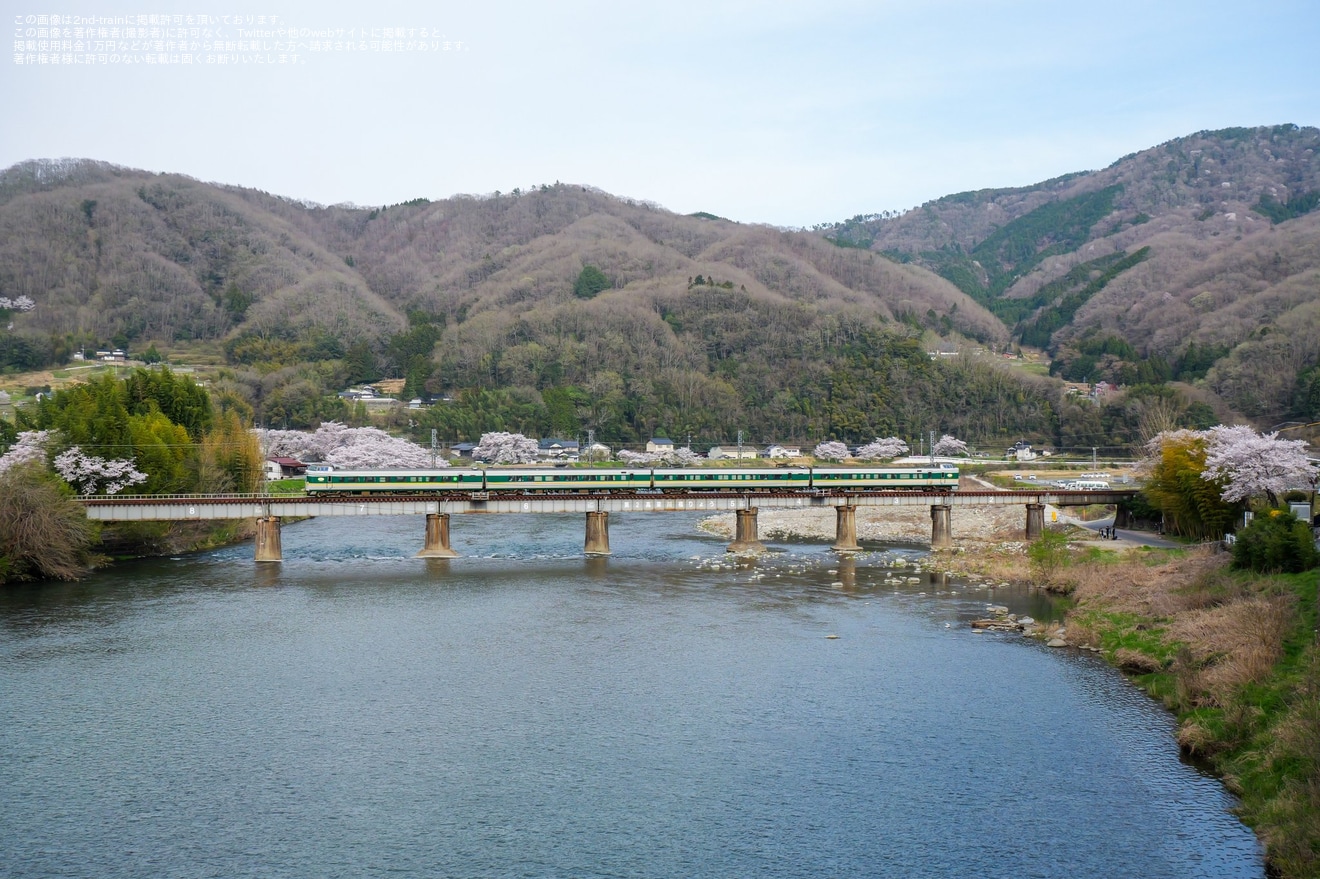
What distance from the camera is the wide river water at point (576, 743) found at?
2119 cm

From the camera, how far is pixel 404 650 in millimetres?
36219

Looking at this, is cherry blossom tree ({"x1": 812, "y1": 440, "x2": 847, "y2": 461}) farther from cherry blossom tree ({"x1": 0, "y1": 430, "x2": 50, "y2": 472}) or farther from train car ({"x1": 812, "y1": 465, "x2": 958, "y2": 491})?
cherry blossom tree ({"x1": 0, "y1": 430, "x2": 50, "y2": 472})

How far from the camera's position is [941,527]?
61.3 meters

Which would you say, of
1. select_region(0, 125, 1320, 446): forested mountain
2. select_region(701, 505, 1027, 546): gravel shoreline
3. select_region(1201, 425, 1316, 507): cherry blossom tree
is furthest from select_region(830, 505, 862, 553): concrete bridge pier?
select_region(0, 125, 1320, 446): forested mountain

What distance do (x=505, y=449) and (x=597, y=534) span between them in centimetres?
4674

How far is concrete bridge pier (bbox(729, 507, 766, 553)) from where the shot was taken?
59250mm

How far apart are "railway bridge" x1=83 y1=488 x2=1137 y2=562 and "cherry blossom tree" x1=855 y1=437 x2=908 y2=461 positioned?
160ft

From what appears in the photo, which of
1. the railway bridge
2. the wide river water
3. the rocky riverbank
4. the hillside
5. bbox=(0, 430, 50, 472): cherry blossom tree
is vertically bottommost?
the wide river water

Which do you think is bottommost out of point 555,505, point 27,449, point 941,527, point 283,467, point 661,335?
point 941,527

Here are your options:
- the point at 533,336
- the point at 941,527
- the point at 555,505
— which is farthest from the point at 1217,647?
the point at 533,336

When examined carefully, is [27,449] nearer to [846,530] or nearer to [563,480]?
[563,480]

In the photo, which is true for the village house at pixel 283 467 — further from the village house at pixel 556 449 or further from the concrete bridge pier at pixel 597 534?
the concrete bridge pier at pixel 597 534

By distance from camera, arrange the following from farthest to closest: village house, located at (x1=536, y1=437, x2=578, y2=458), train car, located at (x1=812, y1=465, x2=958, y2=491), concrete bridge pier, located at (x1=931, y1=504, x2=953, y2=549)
Answer: village house, located at (x1=536, y1=437, x2=578, y2=458), train car, located at (x1=812, y1=465, x2=958, y2=491), concrete bridge pier, located at (x1=931, y1=504, x2=953, y2=549)

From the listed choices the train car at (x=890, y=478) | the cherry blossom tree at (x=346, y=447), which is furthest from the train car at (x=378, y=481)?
the cherry blossom tree at (x=346, y=447)
